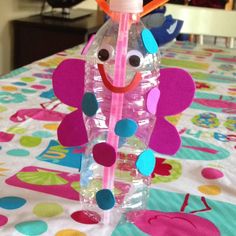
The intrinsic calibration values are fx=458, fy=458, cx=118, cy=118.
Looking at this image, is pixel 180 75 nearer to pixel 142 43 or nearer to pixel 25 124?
pixel 142 43

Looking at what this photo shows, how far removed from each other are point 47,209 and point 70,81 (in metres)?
0.16

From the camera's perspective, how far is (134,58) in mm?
497

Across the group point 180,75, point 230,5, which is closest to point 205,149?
point 180,75

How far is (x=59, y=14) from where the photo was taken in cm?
266

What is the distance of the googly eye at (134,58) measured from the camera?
497 millimetres

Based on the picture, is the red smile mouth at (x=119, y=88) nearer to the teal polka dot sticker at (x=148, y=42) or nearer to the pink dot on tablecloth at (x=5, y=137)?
the teal polka dot sticker at (x=148, y=42)

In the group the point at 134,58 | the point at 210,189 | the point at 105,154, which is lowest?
the point at 210,189

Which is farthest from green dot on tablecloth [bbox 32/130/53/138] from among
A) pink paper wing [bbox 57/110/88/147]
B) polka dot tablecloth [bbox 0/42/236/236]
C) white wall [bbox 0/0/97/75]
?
white wall [bbox 0/0/97/75]

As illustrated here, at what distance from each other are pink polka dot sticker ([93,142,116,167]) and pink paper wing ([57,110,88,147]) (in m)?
0.09

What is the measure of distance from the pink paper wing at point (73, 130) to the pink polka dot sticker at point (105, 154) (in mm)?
86

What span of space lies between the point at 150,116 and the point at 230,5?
368 cm

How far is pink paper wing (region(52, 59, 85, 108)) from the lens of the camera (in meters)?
0.58

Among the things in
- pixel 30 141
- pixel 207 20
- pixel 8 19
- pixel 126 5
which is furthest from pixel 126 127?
pixel 8 19

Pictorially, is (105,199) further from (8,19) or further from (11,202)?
(8,19)
